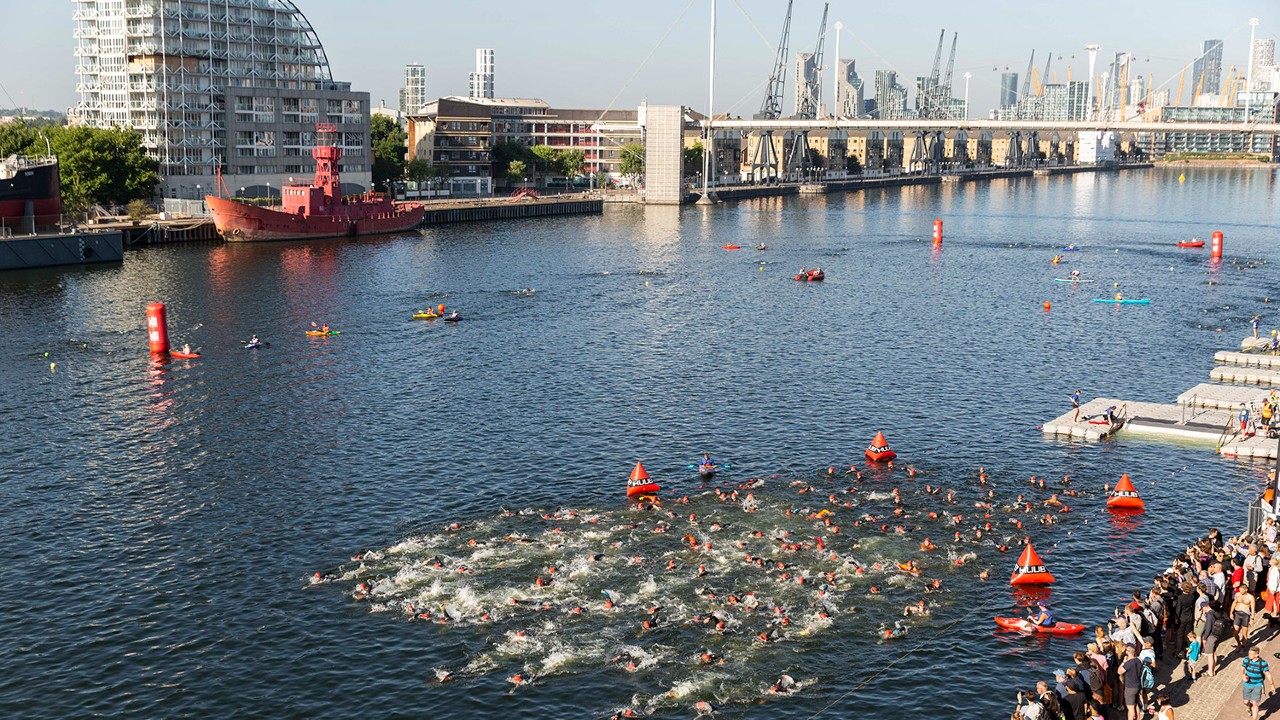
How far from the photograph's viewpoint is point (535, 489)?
60.8m

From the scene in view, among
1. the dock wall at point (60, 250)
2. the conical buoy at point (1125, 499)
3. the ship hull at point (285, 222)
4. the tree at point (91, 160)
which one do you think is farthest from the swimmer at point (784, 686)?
the tree at point (91, 160)

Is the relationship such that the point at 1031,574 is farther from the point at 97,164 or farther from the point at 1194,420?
the point at 97,164

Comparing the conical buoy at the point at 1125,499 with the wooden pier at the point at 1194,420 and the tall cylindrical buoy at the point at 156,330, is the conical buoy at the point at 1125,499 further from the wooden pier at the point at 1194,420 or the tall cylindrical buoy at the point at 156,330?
the tall cylindrical buoy at the point at 156,330

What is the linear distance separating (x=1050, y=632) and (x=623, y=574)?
16.9 m

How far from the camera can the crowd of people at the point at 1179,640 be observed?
109 feet

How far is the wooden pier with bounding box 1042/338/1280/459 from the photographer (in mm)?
67250

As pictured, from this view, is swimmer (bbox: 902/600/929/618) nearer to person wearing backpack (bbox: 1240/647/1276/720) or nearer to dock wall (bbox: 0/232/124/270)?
person wearing backpack (bbox: 1240/647/1276/720)

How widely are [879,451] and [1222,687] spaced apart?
31.4 metres

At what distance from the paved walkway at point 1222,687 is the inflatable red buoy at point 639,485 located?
28.3 m

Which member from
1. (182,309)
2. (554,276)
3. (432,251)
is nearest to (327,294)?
(182,309)

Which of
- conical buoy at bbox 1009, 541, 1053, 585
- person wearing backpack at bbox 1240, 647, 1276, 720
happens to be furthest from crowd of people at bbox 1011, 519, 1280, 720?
conical buoy at bbox 1009, 541, 1053, 585

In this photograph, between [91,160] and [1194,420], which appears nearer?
[1194,420]

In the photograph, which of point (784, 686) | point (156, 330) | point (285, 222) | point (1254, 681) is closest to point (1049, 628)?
point (784, 686)

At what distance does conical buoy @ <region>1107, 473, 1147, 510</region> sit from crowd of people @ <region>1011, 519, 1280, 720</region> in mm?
13570
